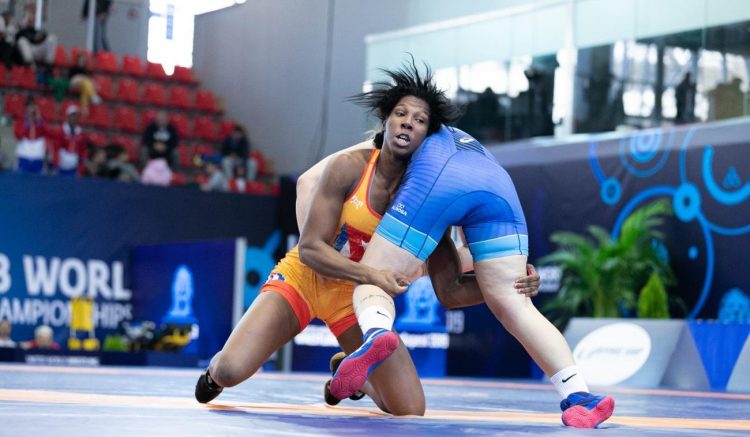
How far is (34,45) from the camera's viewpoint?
14234 millimetres

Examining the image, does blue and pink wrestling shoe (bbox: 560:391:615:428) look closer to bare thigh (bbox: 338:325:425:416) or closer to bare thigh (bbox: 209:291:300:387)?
bare thigh (bbox: 338:325:425:416)

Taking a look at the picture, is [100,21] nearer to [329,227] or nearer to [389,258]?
[329,227]

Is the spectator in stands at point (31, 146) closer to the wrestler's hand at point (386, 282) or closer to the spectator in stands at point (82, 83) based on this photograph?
the spectator in stands at point (82, 83)

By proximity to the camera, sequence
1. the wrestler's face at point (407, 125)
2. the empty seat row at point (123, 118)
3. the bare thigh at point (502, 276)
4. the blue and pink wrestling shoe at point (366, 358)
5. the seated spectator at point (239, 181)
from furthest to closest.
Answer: the seated spectator at point (239, 181), the empty seat row at point (123, 118), the wrestler's face at point (407, 125), the bare thigh at point (502, 276), the blue and pink wrestling shoe at point (366, 358)

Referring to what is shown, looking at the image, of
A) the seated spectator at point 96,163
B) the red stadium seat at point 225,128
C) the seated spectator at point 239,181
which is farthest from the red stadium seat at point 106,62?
the seated spectator at point 96,163

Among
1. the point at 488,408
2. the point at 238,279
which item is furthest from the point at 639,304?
the point at 488,408

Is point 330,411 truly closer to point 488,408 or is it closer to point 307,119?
point 488,408

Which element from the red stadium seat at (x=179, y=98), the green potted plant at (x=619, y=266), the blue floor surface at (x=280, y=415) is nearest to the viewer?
the blue floor surface at (x=280, y=415)

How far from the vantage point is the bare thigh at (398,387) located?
12.3 ft

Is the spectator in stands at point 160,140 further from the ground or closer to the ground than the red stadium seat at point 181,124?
closer to the ground

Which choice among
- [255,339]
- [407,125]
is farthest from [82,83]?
[407,125]

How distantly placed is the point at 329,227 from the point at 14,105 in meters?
10.9

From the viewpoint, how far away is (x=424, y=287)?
1052 cm

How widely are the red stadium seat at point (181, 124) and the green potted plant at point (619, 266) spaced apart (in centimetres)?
639
